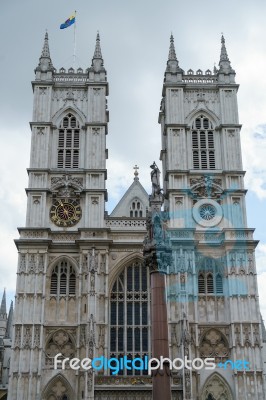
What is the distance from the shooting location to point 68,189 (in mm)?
38031

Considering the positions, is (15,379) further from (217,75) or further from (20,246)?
(217,75)

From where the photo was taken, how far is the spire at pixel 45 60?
41.3 m

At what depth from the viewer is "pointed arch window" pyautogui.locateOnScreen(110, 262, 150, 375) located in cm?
3456

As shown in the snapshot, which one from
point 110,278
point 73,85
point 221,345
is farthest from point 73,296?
point 73,85

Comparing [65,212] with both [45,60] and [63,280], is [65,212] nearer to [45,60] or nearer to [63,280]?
[63,280]

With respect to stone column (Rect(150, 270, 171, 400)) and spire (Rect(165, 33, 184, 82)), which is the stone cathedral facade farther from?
stone column (Rect(150, 270, 171, 400))

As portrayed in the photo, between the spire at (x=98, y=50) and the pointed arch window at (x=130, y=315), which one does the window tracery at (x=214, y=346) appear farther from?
the spire at (x=98, y=50)

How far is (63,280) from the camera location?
35.9m

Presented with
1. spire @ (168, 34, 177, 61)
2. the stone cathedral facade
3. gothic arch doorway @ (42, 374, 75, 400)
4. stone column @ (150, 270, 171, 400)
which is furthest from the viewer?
spire @ (168, 34, 177, 61)

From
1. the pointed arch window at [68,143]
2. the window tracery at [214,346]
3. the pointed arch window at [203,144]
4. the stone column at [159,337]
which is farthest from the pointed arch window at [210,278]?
the stone column at [159,337]

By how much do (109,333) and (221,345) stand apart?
6230 millimetres

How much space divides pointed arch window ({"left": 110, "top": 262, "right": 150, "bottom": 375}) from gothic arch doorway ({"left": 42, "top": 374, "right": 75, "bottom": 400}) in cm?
299

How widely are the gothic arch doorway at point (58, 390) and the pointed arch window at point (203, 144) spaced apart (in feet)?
49.7

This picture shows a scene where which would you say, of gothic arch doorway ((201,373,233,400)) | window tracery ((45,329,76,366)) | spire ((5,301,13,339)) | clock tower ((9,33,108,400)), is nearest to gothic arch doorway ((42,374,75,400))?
clock tower ((9,33,108,400))
